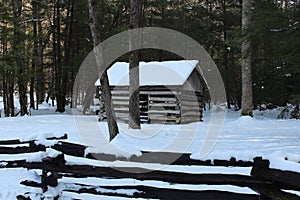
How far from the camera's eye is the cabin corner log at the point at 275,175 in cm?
303

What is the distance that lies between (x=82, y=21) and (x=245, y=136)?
70.4 feet

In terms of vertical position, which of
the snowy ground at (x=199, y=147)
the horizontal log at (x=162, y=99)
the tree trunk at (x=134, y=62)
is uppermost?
the tree trunk at (x=134, y=62)

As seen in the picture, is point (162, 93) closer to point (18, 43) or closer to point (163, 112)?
point (163, 112)

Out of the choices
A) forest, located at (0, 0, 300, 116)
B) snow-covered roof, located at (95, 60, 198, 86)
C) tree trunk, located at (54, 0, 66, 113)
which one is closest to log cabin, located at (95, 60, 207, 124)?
snow-covered roof, located at (95, 60, 198, 86)

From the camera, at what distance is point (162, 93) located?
16422mm

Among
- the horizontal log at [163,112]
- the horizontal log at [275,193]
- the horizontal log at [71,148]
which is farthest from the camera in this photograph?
the horizontal log at [163,112]

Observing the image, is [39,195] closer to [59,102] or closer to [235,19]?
[59,102]

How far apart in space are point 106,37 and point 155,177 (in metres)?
23.0

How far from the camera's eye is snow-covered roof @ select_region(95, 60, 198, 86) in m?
16.1

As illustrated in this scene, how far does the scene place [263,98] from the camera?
20.8 meters

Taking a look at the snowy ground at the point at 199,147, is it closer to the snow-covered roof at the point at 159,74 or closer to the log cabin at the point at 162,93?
the log cabin at the point at 162,93

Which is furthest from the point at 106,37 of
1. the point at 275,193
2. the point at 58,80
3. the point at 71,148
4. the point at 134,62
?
the point at 275,193

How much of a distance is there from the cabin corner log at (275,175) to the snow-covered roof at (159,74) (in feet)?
40.8

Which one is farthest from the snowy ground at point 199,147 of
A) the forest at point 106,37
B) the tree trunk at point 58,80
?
the tree trunk at point 58,80
